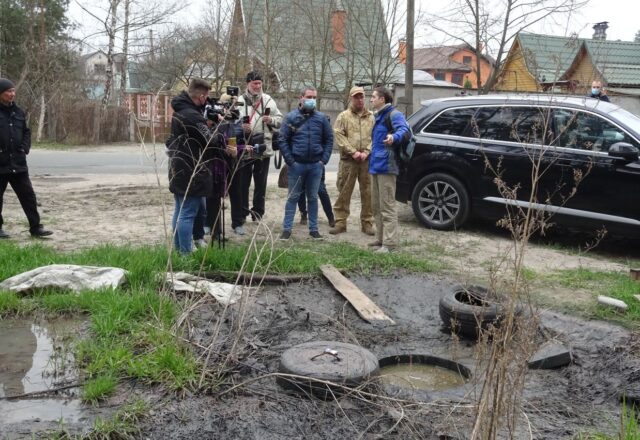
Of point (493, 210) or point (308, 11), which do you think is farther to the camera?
point (308, 11)

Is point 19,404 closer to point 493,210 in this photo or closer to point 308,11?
point 493,210

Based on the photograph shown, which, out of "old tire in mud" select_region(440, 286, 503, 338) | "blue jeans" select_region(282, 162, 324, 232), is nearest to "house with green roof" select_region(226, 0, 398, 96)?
"blue jeans" select_region(282, 162, 324, 232)

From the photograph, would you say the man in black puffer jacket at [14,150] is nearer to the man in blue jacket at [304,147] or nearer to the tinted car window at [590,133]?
the man in blue jacket at [304,147]

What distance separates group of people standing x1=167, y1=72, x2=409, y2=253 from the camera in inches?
236

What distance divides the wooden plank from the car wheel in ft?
8.47

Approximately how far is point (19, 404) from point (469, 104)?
6.58m

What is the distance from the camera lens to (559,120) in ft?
24.7

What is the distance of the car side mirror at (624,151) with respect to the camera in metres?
6.87

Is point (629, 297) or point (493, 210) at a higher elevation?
point (493, 210)

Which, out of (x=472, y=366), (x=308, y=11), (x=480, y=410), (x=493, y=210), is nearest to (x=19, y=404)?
(x=480, y=410)

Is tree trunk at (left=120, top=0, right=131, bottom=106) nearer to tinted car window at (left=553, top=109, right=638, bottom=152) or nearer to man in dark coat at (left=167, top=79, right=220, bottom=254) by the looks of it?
man in dark coat at (left=167, top=79, right=220, bottom=254)

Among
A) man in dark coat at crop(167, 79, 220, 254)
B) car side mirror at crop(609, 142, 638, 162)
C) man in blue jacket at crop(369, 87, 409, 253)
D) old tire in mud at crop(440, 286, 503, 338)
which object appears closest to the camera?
old tire in mud at crop(440, 286, 503, 338)

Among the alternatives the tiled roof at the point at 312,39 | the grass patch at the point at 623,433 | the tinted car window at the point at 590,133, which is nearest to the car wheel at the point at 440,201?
the tinted car window at the point at 590,133

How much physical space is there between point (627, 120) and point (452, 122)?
7.04 feet
